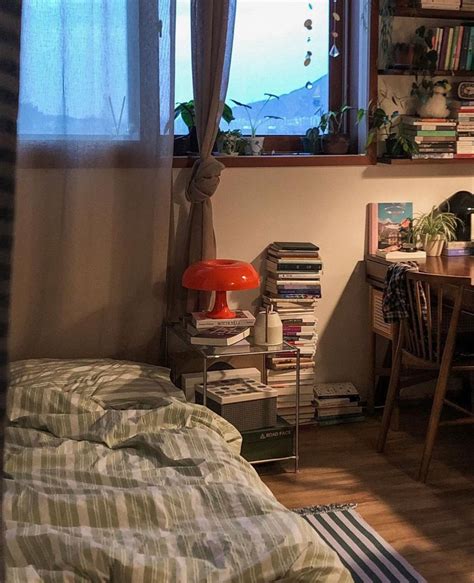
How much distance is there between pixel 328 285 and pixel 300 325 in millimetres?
326

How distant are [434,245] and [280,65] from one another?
1.14 metres

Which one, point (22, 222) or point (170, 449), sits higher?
point (22, 222)

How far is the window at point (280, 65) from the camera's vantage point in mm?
3707

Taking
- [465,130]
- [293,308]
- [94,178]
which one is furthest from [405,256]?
[94,178]

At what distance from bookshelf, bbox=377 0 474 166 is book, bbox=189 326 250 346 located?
1.16m

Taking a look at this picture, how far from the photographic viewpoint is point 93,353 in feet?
11.1

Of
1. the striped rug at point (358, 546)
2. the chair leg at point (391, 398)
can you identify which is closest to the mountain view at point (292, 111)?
the chair leg at point (391, 398)

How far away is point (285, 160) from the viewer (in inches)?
142

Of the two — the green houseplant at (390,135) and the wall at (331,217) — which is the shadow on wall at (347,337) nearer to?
the wall at (331,217)

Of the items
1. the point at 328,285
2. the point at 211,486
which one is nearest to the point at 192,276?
the point at 328,285

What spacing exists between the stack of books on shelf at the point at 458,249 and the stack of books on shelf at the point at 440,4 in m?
1.08

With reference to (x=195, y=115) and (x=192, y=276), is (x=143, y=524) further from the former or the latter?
(x=195, y=115)

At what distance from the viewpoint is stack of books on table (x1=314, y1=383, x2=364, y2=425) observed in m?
3.67

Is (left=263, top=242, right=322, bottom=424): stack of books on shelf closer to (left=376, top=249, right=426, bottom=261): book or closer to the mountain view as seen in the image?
(left=376, top=249, right=426, bottom=261): book
